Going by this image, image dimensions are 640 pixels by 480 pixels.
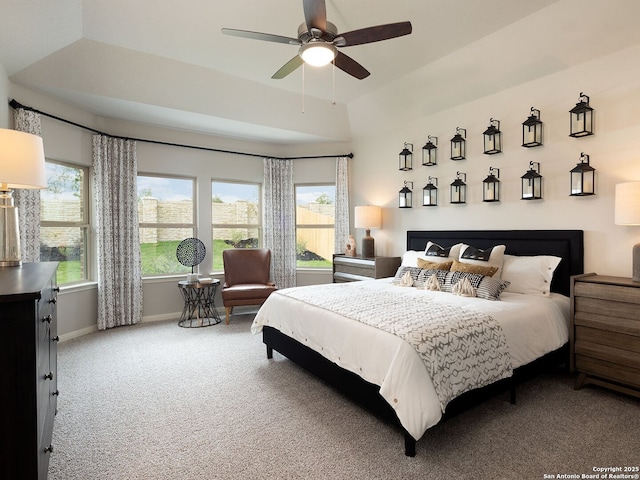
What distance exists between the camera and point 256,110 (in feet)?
16.1

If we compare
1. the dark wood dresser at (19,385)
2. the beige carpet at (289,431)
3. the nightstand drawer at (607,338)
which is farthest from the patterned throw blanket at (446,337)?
the dark wood dresser at (19,385)

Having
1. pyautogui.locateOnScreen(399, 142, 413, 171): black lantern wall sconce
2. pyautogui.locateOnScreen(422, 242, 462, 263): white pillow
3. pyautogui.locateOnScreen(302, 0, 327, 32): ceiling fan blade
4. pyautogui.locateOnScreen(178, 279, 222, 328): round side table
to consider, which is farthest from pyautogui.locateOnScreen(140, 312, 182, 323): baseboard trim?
pyautogui.locateOnScreen(302, 0, 327, 32): ceiling fan blade

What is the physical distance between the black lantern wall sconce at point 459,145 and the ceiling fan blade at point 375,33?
221 centimetres

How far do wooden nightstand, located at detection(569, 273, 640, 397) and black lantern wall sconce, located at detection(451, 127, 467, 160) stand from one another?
2.02m

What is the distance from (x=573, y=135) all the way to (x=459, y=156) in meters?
1.23

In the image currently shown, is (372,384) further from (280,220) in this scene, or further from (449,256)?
(280,220)

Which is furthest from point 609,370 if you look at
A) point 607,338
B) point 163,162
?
point 163,162

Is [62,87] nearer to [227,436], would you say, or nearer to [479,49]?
[227,436]

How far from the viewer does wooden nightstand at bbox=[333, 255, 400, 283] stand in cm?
493

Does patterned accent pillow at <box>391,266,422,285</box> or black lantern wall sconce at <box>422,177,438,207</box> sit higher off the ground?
black lantern wall sconce at <box>422,177,438,207</box>

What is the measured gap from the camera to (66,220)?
176 inches

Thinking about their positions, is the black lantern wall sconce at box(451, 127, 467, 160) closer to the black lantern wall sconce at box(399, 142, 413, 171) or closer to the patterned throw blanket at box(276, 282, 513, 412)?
the black lantern wall sconce at box(399, 142, 413, 171)

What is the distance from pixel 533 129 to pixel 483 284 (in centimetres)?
181

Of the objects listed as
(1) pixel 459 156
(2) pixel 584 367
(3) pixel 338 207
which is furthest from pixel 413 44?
(2) pixel 584 367
